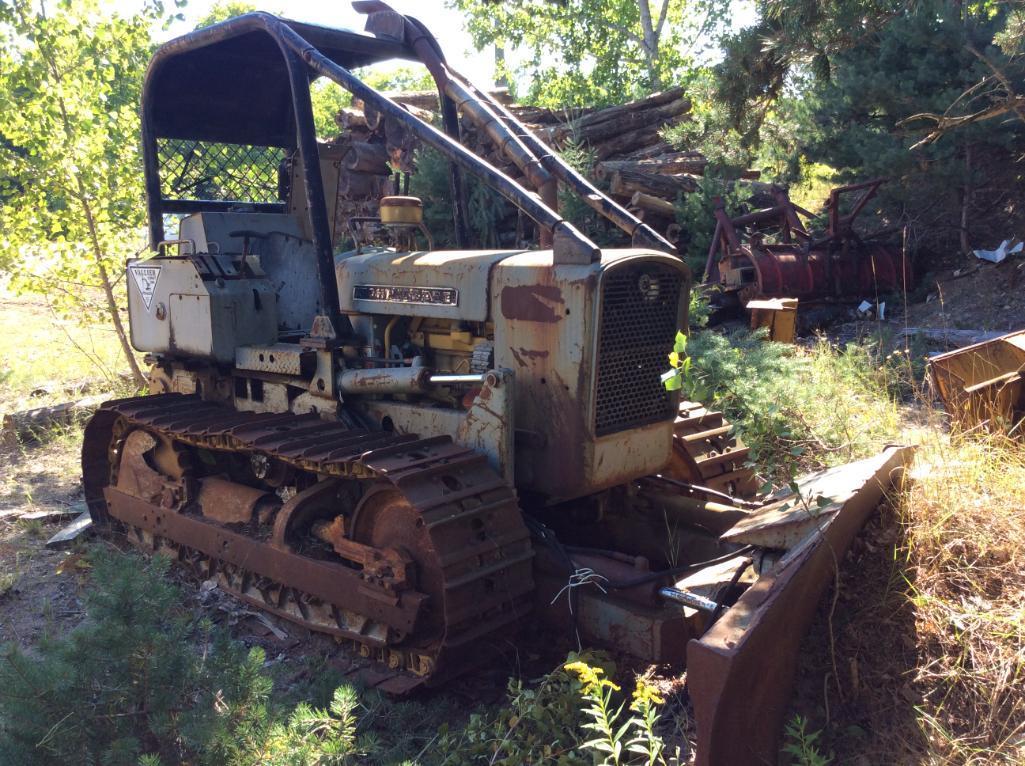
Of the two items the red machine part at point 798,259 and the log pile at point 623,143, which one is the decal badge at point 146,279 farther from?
the red machine part at point 798,259

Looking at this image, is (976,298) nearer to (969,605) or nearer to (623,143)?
(623,143)

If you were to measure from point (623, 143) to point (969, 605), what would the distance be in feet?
36.6

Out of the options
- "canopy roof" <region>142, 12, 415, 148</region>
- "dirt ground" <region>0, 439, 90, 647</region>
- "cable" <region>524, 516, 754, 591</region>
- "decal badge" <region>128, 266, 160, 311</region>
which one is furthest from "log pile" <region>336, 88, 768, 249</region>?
"cable" <region>524, 516, 754, 591</region>

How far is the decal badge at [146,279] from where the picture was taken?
5.71m

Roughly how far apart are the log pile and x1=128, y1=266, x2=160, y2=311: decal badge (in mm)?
5814

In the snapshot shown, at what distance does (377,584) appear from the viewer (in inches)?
152

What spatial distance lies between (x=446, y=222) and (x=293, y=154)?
4.73 metres

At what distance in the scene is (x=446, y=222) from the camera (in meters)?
11.1

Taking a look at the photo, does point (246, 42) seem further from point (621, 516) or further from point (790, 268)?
point (790, 268)

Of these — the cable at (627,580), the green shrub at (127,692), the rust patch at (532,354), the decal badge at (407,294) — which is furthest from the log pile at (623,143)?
the green shrub at (127,692)

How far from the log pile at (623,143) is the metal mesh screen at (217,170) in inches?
186

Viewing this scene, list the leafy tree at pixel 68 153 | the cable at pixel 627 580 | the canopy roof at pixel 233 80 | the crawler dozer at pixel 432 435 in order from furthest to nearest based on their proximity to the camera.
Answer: the leafy tree at pixel 68 153 < the canopy roof at pixel 233 80 < the cable at pixel 627 580 < the crawler dozer at pixel 432 435

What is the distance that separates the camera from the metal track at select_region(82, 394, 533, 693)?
3590 mm

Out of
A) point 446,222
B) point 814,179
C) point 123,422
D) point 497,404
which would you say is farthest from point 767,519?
point 814,179
